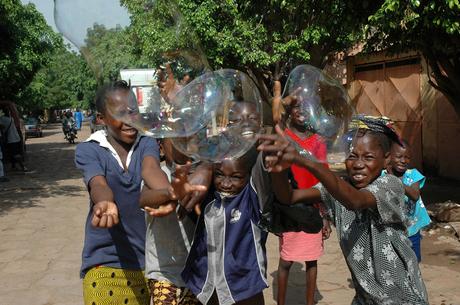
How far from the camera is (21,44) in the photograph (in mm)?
14023

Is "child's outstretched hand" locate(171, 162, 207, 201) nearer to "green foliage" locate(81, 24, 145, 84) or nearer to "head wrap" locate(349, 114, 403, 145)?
"green foliage" locate(81, 24, 145, 84)

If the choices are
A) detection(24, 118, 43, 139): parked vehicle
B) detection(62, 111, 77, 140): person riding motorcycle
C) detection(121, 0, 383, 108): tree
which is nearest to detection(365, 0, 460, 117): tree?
detection(121, 0, 383, 108): tree

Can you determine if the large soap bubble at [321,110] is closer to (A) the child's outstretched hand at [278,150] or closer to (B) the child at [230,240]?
(A) the child's outstretched hand at [278,150]

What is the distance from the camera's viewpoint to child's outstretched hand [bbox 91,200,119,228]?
6.55 ft

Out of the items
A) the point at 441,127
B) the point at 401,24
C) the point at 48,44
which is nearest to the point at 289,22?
the point at 401,24

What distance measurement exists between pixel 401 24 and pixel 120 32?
4.09m

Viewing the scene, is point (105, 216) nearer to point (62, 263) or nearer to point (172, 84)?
point (172, 84)

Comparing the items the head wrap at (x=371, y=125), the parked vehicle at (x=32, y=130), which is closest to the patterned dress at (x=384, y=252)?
the head wrap at (x=371, y=125)

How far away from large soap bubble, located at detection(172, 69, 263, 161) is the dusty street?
265cm

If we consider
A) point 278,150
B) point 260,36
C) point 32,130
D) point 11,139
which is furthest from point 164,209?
point 32,130

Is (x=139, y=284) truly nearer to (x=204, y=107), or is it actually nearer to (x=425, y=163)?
(x=204, y=107)

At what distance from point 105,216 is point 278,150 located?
2.43 feet

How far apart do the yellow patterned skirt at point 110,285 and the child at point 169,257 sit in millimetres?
142

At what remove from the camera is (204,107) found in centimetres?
207
